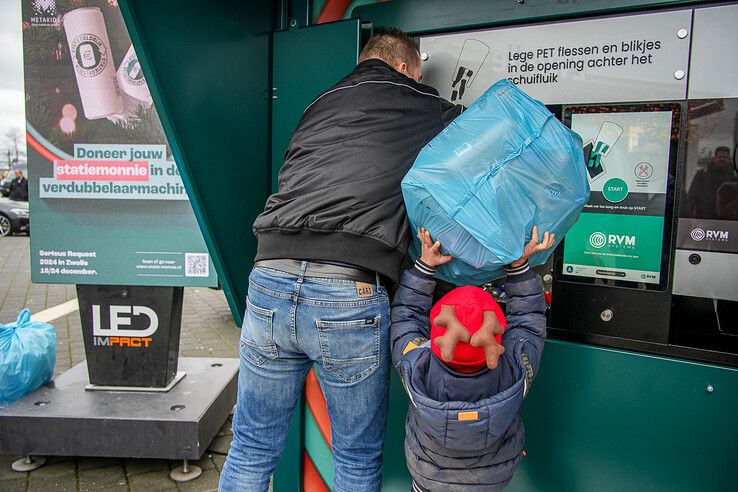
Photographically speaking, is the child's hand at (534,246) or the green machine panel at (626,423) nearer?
the child's hand at (534,246)

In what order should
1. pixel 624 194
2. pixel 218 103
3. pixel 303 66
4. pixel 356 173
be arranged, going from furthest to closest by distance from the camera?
1. pixel 303 66
2. pixel 218 103
3. pixel 624 194
4. pixel 356 173

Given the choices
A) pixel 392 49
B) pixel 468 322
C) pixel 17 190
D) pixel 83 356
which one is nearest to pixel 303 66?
pixel 392 49

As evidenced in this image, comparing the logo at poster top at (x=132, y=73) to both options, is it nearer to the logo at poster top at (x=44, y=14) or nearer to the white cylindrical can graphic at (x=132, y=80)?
the white cylindrical can graphic at (x=132, y=80)

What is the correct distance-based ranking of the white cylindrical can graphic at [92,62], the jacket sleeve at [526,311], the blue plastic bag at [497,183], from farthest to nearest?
the white cylindrical can graphic at [92,62] → the jacket sleeve at [526,311] → the blue plastic bag at [497,183]

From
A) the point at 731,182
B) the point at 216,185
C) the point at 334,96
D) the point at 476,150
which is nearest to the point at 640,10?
the point at 731,182

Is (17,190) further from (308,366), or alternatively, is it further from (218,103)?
(308,366)

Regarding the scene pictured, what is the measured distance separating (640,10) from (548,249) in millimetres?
754

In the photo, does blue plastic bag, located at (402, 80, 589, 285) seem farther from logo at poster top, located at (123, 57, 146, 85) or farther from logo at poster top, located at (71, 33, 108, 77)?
logo at poster top, located at (71, 33, 108, 77)

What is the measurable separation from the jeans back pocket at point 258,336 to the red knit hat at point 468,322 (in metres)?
0.51

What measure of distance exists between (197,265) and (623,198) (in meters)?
1.93

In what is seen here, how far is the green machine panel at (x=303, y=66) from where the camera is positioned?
2094 mm

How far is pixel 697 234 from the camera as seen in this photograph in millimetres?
1697

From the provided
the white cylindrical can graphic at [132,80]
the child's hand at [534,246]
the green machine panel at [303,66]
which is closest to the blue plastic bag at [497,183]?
the child's hand at [534,246]

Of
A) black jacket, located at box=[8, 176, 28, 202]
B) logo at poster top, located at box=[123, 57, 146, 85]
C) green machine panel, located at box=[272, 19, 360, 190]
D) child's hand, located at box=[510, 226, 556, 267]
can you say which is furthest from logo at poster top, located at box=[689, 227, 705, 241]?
black jacket, located at box=[8, 176, 28, 202]
